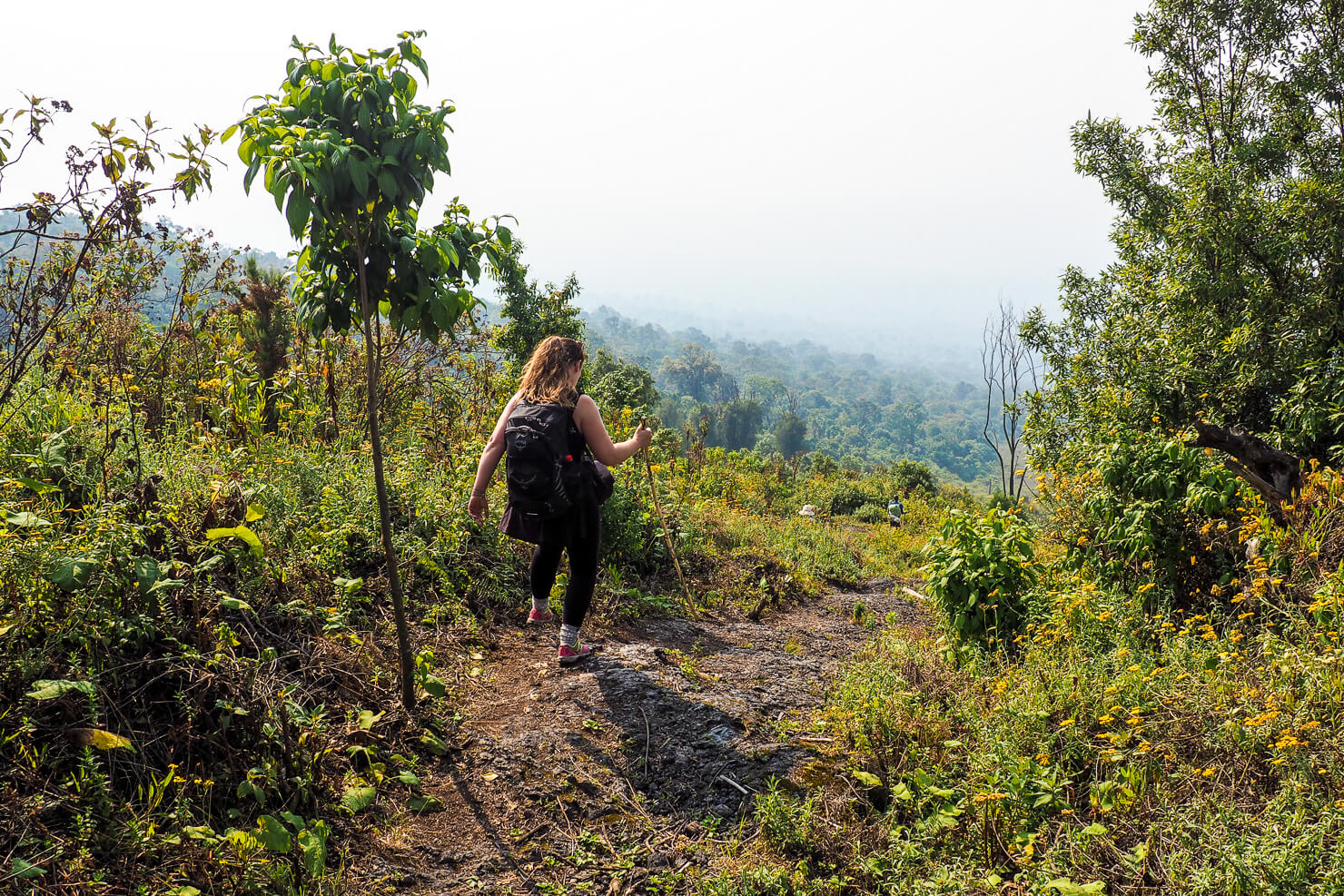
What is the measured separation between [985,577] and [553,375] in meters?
3.24

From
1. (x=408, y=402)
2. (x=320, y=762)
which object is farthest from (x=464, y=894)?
(x=408, y=402)

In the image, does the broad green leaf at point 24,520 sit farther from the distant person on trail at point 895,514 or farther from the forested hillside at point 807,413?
the forested hillside at point 807,413

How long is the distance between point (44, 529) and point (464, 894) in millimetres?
2275

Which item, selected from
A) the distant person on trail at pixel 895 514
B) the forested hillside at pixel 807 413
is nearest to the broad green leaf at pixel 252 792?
the distant person on trail at pixel 895 514

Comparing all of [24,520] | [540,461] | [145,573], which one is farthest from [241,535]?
[540,461]

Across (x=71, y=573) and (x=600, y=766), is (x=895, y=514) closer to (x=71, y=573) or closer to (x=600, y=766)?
(x=600, y=766)

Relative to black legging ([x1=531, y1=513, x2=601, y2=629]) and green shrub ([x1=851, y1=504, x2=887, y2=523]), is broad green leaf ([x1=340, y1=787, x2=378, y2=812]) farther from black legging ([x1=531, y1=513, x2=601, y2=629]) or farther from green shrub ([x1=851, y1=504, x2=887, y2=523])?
green shrub ([x1=851, y1=504, x2=887, y2=523])

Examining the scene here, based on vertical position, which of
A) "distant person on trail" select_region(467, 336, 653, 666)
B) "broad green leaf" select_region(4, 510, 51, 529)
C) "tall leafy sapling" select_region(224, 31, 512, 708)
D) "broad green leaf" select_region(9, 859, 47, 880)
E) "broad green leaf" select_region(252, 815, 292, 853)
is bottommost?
"broad green leaf" select_region(252, 815, 292, 853)

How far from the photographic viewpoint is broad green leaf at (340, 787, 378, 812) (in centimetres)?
264

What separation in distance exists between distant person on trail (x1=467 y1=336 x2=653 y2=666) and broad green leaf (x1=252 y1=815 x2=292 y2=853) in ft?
5.10

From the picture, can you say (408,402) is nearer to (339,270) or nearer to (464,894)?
(339,270)

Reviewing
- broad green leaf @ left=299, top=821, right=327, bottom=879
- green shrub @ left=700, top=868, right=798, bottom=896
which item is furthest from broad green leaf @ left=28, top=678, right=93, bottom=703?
green shrub @ left=700, top=868, right=798, bottom=896

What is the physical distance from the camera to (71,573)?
248cm

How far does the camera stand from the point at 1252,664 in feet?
10.7
